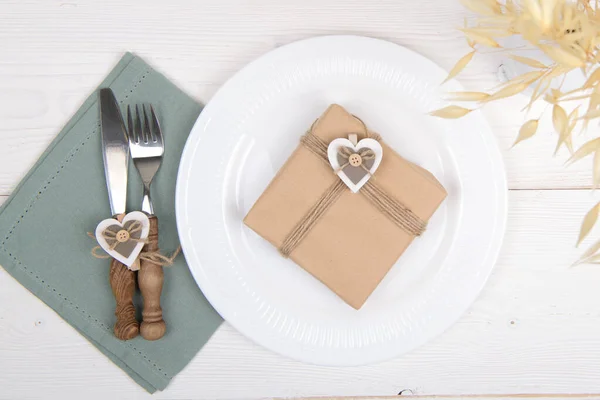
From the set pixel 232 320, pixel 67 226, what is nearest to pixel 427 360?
pixel 232 320

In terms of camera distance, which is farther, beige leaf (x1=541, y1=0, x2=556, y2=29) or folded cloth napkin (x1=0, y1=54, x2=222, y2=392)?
folded cloth napkin (x1=0, y1=54, x2=222, y2=392)

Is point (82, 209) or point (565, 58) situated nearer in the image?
point (565, 58)

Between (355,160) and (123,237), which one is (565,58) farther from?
(123,237)

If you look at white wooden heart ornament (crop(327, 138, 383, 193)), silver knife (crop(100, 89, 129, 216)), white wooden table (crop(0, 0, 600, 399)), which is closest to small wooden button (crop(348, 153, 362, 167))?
white wooden heart ornament (crop(327, 138, 383, 193))

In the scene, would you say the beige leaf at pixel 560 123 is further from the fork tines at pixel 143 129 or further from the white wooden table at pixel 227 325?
the fork tines at pixel 143 129

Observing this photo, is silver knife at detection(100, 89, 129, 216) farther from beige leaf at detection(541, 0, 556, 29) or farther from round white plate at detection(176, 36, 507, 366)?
beige leaf at detection(541, 0, 556, 29)

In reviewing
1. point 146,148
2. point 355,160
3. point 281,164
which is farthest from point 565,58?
point 146,148
